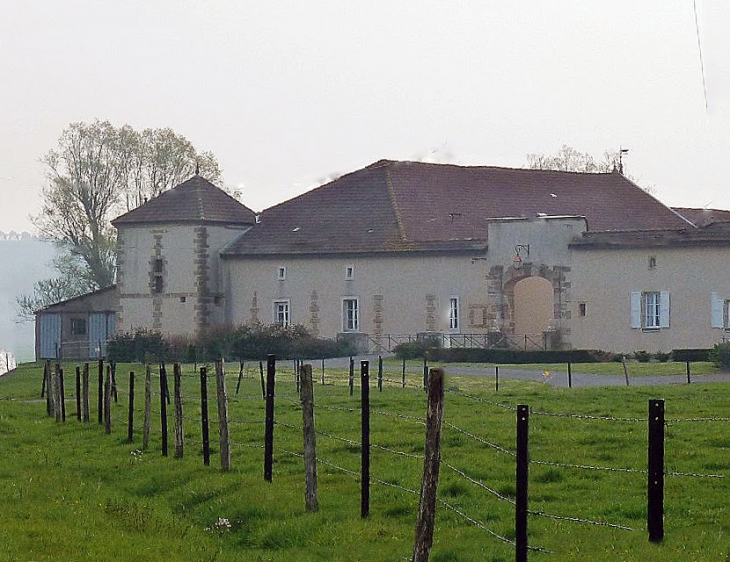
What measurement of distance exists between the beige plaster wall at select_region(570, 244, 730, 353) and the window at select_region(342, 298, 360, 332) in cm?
770

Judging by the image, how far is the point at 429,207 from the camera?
51594 millimetres

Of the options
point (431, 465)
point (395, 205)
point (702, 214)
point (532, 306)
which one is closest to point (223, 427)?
point (431, 465)

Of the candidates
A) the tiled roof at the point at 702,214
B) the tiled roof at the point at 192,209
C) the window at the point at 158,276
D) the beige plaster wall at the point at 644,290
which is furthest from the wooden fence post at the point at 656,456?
the tiled roof at the point at 702,214

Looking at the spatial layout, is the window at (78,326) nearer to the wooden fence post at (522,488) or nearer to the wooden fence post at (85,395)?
the wooden fence post at (85,395)

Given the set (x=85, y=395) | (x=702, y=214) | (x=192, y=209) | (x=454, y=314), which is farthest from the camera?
(x=702, y=214)

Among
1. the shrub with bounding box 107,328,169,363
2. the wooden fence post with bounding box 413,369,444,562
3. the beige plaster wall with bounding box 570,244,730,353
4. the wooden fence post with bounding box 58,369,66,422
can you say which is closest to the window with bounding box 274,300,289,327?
the shrub with bounding box 107,328,169,363

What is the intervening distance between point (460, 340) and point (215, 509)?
34014 millimetres

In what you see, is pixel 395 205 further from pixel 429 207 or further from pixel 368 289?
pixel 368 289

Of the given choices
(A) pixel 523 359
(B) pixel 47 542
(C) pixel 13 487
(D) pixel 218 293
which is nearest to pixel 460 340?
(A) pixel 523 359

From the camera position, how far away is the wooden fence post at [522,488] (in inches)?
392

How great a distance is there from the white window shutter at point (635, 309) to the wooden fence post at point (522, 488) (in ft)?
112

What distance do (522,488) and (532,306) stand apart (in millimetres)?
38088

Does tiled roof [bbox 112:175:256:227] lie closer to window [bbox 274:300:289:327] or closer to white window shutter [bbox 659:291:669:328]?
window [bbox 274:300:289:327]

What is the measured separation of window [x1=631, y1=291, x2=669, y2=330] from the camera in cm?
4353
